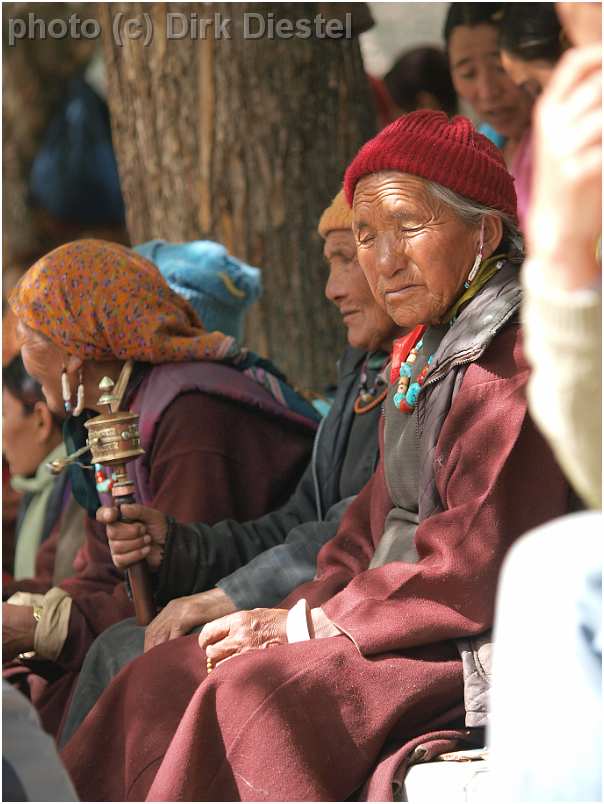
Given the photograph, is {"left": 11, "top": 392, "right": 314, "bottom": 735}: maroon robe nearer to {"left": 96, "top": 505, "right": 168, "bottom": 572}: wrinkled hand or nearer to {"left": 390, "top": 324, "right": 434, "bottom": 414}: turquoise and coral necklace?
{"left": 96, "top": 505, "right": 168, "bottom": 572}: wrinkled hand

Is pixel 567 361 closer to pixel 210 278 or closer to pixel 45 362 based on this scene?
pixel 45 362

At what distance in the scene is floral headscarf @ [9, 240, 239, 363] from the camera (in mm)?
4621

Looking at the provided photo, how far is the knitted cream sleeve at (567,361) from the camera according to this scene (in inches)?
75.6

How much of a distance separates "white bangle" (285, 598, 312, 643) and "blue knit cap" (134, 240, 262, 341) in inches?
99.3

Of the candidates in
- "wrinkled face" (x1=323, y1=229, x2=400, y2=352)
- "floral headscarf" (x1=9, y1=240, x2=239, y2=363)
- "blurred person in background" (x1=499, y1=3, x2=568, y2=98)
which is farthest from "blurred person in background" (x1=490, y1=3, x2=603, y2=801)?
"blurred person in background" (x1=499, y1=3, x2=568, y2=98)

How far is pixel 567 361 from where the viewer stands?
193cm

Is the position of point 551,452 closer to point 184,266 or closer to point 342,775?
point 342,775

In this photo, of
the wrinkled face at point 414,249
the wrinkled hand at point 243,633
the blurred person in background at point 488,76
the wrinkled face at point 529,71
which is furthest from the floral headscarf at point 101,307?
the blurred person in background at point 488,76

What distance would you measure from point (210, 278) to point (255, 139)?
826 mm

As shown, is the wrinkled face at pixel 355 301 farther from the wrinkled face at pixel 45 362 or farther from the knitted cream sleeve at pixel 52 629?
the knitted cream sleeve at pixel 52 629

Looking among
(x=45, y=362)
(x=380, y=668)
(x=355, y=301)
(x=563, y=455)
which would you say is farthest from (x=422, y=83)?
(x=563, y=455)

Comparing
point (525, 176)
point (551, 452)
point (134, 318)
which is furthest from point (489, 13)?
point (551, 452)

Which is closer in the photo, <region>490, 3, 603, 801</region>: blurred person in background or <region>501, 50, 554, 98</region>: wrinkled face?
<region>490, 3, 603, 801</region>: blurred person in background

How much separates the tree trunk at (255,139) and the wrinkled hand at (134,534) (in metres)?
2.29
